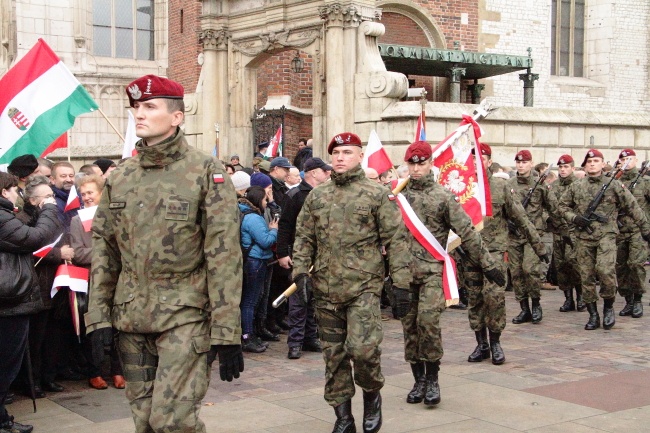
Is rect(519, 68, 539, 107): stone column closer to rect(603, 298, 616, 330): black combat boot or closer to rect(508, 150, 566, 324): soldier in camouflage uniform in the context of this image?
rect(508, 150, 566, 324): soldier in camouflage uniform

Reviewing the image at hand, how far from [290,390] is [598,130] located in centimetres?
1170

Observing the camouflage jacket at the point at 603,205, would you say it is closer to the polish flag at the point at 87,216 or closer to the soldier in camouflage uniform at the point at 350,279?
the soldier in camouflage uniform at the point at 350,279

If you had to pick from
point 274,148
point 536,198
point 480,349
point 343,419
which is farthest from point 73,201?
point 274,148

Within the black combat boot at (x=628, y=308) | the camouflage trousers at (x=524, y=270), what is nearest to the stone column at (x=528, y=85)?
the black combat boot at (x=628, y=308)

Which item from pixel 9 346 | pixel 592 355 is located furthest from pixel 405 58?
pixel 9 346

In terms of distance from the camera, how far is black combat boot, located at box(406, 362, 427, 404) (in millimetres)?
7270

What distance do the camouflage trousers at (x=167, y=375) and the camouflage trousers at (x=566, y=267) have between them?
8.18 meters

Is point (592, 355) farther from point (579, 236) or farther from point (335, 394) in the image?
point (335, 394)

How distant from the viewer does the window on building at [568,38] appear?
27.7 metres

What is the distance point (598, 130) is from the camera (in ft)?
58.2

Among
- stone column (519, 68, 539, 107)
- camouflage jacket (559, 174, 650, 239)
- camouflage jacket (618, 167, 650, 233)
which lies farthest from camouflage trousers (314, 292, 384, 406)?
stone column (519, 68, 539, 107)

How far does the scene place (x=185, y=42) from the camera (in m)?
23.9

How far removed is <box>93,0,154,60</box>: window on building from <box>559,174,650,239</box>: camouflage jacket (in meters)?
16.7

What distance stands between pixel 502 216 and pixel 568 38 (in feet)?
63.8
